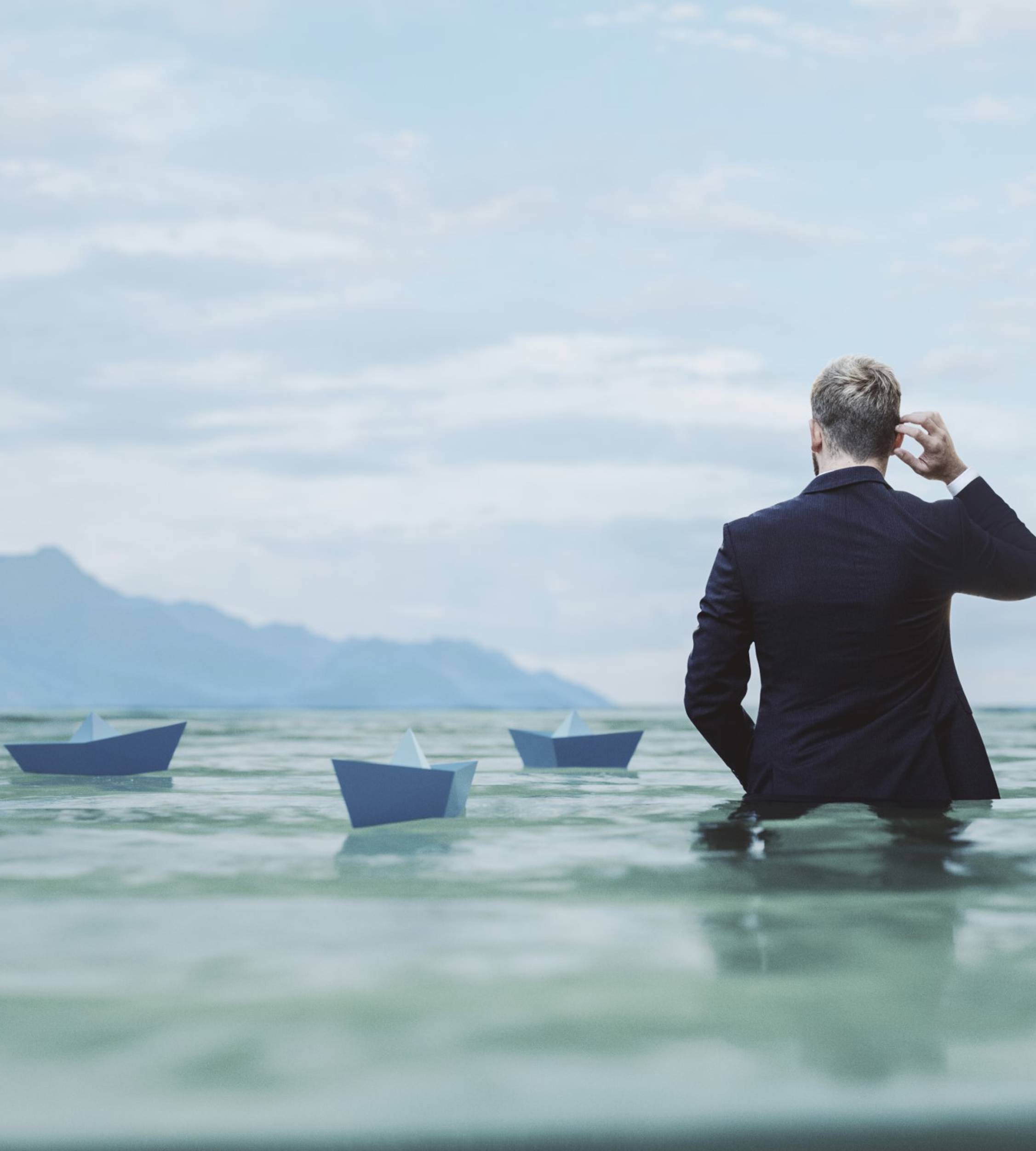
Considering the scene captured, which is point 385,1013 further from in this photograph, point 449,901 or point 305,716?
point 305,716

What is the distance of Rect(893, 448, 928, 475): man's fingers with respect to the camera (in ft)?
12.9

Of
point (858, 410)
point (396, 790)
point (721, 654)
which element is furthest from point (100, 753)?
point (858, 410)

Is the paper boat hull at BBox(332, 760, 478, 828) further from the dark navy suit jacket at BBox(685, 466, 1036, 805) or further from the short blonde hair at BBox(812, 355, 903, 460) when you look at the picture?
the short blonde hair at BBox(812, 355, 903, 460)

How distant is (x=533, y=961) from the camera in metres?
2.26

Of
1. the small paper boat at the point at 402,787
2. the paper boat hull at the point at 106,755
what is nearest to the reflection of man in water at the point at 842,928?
the small paper boat at the point at 402,787

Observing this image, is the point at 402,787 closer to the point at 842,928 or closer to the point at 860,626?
the point at 860,626

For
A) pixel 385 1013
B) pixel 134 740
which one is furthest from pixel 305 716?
pixel 385 1013

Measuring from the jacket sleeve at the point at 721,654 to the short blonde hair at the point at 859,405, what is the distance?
1.20 ft

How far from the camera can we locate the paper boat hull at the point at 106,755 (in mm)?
6715

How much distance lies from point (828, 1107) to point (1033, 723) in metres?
20.3

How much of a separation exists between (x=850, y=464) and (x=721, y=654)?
75 cm

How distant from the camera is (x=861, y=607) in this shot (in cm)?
374

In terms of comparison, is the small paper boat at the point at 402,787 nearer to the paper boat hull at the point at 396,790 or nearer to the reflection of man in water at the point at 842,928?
the paper boat hull at the point at 396,790

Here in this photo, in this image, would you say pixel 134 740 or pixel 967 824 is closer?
pixel 967 824
